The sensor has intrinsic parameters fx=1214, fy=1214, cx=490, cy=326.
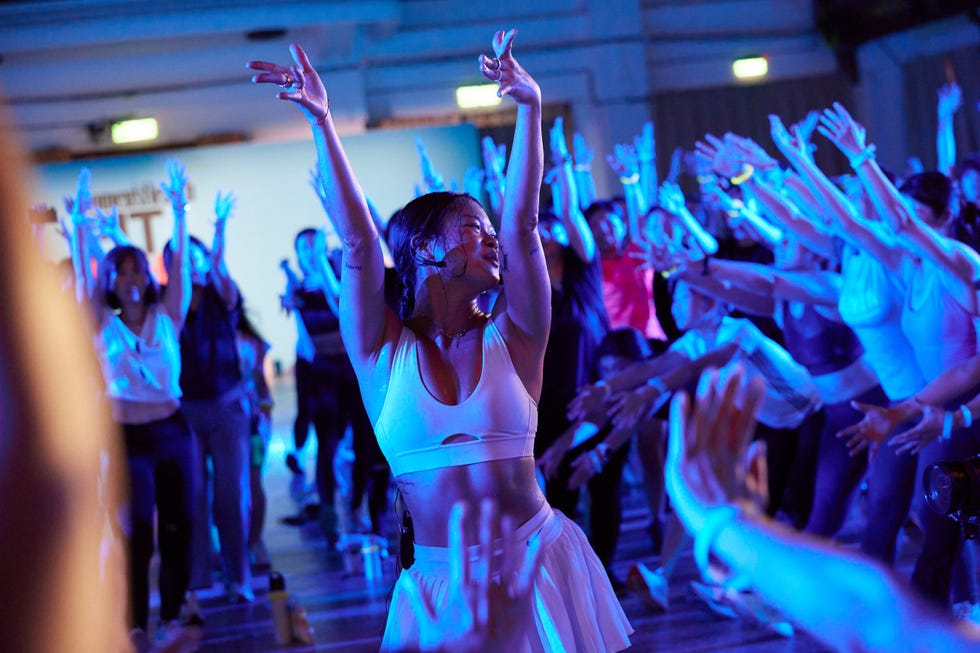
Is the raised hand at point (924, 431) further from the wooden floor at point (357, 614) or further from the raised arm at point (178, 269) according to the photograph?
the raised arm at point (178, 269)

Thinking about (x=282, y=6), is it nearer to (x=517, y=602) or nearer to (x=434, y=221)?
(x=434, y=221)

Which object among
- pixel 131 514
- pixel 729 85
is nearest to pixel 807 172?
pixel 131 514

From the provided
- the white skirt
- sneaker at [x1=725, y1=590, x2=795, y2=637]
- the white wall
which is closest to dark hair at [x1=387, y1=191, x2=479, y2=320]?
the white skirt

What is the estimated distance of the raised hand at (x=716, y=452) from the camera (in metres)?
1.22

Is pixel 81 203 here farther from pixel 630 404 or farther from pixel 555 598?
pixel 555 598

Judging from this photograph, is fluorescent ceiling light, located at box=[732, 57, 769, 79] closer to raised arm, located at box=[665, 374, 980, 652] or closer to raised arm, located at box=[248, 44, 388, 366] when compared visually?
raised arm, located at box=[248, 44, 388, 366]

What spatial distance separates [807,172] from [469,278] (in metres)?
2.07

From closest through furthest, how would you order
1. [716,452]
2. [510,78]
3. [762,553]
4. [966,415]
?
[762,553]
[716,452]
[510,78]
[966,415]

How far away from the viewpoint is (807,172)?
4.08 m

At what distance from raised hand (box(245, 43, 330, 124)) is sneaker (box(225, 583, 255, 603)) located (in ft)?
11.6

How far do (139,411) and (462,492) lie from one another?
254cm

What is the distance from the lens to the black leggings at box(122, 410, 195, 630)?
4434 millimetres

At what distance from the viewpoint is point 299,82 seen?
2.21 meters

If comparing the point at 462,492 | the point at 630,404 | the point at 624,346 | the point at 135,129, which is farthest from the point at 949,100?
the point at 135,129
